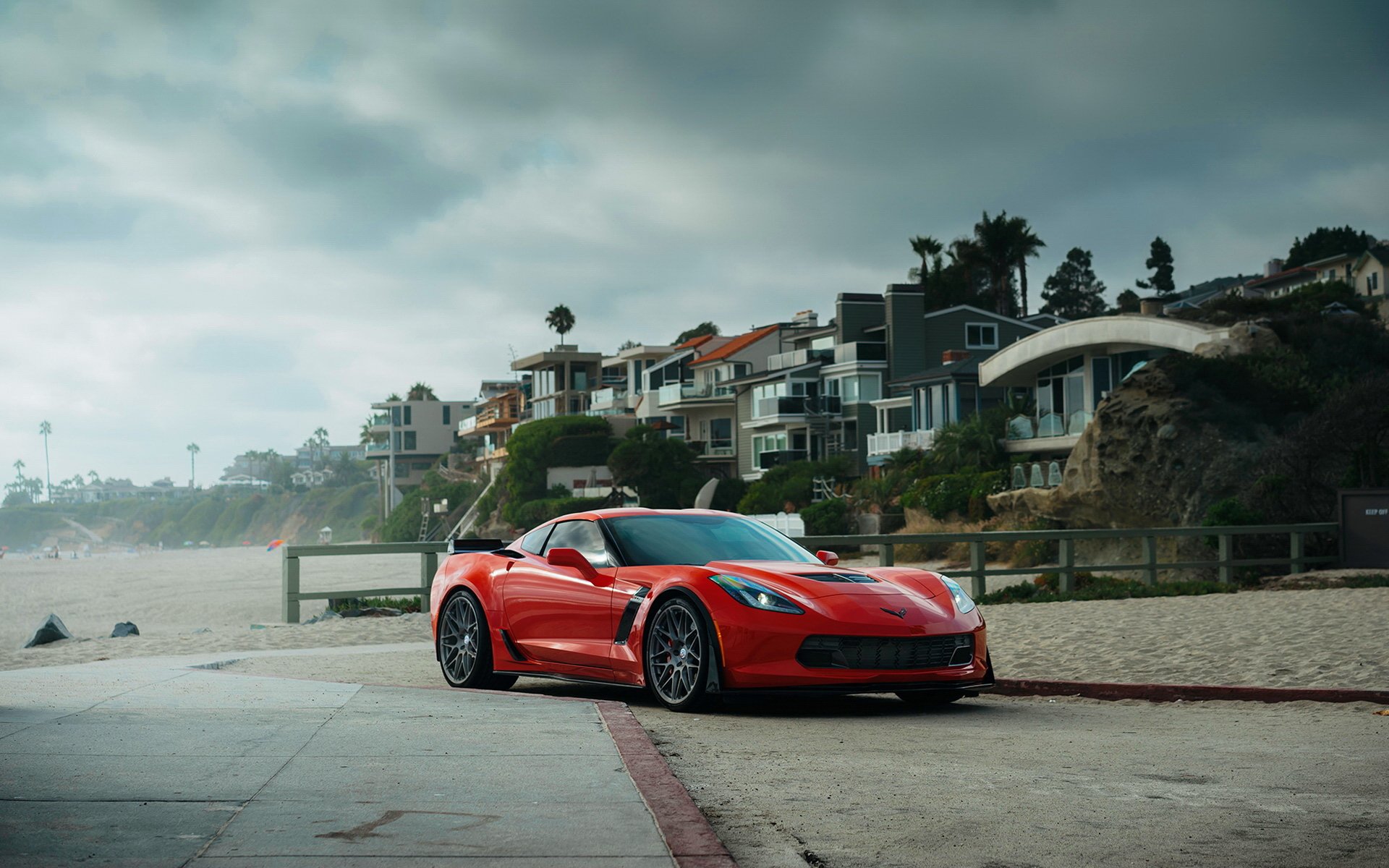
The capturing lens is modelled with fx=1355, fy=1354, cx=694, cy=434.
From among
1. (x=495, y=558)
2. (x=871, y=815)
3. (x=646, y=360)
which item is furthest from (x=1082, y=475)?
(x=646, y=360)

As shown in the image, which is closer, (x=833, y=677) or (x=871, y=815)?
(x=871, y=815)

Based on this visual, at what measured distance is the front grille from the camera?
27.3 ft

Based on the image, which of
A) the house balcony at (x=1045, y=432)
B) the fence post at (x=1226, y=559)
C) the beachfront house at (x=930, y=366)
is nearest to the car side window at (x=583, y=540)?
the fence post at (x=1226, y=559)

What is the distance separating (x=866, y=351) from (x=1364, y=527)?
153 ft

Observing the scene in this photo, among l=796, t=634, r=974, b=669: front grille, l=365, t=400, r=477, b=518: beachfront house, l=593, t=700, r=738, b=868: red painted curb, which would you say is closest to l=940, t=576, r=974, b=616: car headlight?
l=796, t=634, r=974, b=669: front grille

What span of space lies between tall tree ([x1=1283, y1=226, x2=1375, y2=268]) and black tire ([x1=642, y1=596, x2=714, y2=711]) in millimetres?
104697

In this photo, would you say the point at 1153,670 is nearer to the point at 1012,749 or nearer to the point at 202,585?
the point at 1012,749

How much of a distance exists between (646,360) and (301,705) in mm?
91268

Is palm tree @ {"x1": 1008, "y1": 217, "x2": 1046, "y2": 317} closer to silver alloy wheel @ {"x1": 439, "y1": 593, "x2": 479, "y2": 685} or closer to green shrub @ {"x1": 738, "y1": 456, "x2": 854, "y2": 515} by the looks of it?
green shrub @ {"x1": 738, "y1": 456, "x2": 854, "y2": 515}

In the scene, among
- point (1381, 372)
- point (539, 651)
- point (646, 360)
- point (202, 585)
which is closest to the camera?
point (539, 651)

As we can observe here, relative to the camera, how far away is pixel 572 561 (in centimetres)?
957

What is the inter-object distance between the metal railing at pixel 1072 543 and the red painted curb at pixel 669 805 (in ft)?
35.9

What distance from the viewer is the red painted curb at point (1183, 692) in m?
9.41

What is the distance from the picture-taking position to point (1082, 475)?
33.6 metres
